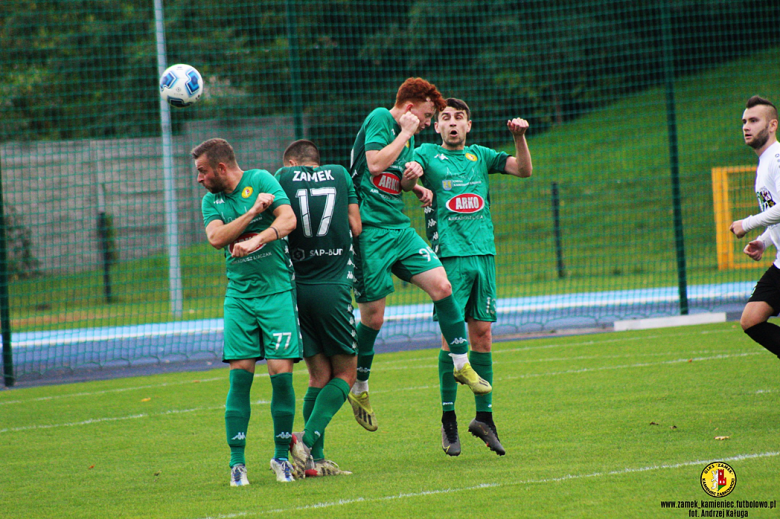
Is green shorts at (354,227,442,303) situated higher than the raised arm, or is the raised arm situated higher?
the raised arm

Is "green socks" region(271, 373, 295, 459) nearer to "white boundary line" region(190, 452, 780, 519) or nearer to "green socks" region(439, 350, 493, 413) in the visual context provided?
"white boundary line" region(190, 452, 780, 519)

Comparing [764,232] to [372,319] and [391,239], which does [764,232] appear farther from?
[372,319]

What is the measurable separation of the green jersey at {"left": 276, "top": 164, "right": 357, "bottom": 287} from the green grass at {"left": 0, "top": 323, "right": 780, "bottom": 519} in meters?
1.32

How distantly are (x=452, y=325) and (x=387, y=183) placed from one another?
3.67 ft

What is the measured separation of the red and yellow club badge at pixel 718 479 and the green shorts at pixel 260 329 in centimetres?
248

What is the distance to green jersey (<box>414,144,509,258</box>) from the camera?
19.7 ft

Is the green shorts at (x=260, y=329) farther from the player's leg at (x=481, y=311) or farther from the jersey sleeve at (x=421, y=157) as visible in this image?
the jersey sleeve at (x=421, y=157)

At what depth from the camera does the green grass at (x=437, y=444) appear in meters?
4.30

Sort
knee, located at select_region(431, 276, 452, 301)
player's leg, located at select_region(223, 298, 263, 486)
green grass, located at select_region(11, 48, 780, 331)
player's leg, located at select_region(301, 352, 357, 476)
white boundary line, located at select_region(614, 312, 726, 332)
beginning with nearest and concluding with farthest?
player's leg, located at select_region(223, 298, 263, 486), player's leg, located at select_region(301, 352, 357, 476), knee, located at select_region(431, 276, 452, 301), white boundary line, located at select_region(614, 312, 726, 332), green grass, located at select_region(11, 48, 780, 331)

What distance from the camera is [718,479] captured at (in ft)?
13.8

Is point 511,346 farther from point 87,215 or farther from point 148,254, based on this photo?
point 87,215

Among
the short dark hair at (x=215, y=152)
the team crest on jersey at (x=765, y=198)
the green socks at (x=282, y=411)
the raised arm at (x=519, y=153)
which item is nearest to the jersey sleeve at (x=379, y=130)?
the raised arm at (x=519, y=153)

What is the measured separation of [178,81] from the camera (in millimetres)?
7020

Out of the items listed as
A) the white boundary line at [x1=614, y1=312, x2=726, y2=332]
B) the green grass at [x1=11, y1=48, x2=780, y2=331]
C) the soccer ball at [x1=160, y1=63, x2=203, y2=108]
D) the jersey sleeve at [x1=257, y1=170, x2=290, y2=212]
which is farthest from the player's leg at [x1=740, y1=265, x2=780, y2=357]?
the green grass at [x1=11, y1=48, x2=780, y2=331]
